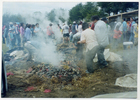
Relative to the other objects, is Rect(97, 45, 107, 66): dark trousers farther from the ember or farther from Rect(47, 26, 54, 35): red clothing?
Rect(47, 26, 54, 35): red clothing

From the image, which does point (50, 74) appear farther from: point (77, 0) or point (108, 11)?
point (108, 11)

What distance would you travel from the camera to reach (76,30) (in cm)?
460

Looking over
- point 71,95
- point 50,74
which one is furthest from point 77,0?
point 71,95

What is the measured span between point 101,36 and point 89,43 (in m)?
0.44

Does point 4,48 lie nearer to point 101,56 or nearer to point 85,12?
point 85,12

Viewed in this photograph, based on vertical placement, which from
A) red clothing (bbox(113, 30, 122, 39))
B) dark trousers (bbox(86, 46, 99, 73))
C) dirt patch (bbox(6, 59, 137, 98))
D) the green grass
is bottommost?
dirt patch (bbox(6, 59, 137, 98))

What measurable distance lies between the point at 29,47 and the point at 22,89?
1361mm

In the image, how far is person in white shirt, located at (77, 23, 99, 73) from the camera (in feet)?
14.0

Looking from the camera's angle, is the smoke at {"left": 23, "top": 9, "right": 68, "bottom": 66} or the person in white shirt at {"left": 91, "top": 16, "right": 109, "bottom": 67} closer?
the person in white shirt at {"left": 91, "top": 16, "right": 109, "bottom": 67}

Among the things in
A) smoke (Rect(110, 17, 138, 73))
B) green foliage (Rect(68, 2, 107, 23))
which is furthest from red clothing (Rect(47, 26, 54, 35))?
smoke (Rect(110, 17, 138, 73))

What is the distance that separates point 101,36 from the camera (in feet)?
14.2

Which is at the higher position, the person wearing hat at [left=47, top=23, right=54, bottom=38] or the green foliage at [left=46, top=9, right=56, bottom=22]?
the green foliage at [left=46, top=9, right=56, bottom=22]

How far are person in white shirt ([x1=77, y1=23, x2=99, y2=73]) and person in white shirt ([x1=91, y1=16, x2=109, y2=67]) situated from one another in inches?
5.1

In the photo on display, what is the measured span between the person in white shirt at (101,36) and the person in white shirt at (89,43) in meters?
0.13
